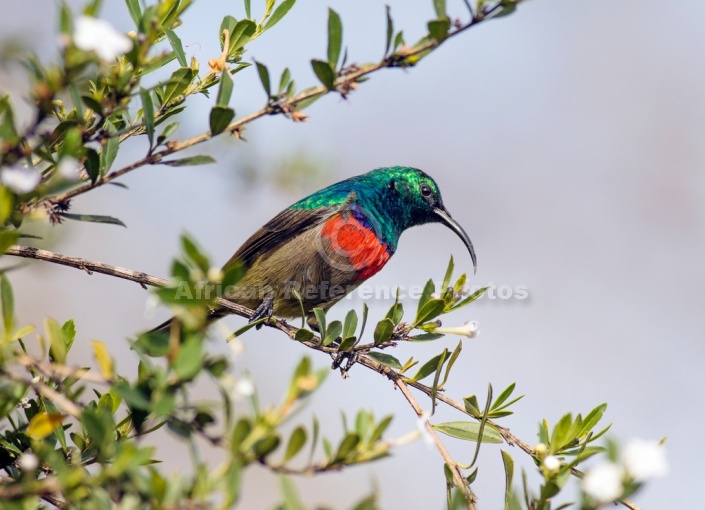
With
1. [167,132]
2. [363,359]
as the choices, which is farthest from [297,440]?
[363,359]

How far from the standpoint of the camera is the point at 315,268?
464 centimetres

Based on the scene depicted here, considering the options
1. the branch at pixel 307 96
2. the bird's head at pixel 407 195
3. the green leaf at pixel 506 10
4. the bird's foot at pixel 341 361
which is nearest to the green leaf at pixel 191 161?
the branch at pixel 307 96

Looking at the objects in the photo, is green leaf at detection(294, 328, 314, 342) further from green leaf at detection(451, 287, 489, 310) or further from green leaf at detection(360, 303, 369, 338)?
green leaf at detection(451, 287, 489, 310)

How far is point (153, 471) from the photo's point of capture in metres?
1.42

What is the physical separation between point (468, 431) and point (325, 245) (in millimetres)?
2303

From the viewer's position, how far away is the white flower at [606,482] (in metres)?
1.41

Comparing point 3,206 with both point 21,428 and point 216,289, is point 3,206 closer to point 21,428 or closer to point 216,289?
point 216,289

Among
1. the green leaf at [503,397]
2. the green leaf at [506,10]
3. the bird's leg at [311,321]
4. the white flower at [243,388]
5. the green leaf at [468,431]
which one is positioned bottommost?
the bird's leg at [311,321]

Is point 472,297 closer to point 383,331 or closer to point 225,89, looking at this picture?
point 383,331

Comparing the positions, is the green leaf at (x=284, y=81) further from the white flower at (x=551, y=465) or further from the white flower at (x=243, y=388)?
the white flower at (x=551, y=465)

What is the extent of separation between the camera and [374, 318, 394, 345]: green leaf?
100.0 inches

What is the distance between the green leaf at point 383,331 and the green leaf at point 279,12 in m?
1.08

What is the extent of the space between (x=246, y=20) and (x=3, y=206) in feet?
3.81

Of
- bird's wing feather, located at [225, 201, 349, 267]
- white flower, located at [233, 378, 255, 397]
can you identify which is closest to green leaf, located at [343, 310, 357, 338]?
white flower, located at [233, 378, 255, 397]
